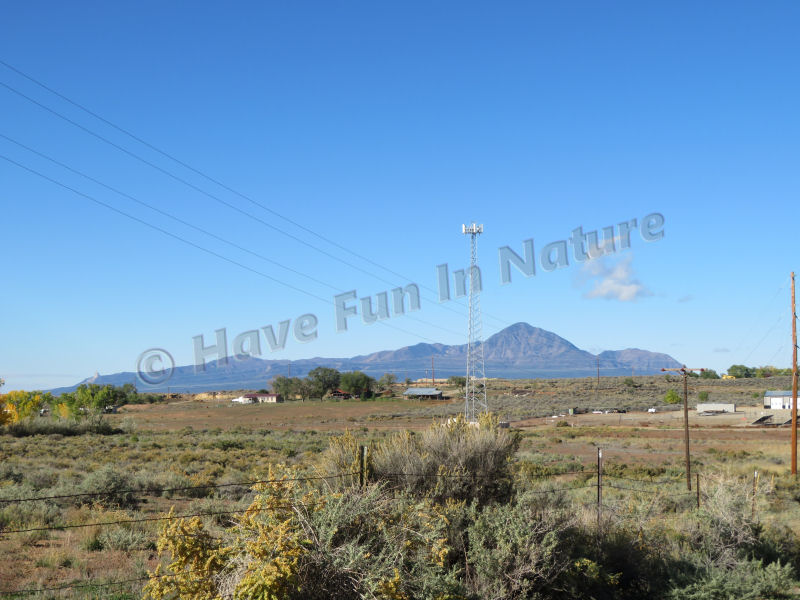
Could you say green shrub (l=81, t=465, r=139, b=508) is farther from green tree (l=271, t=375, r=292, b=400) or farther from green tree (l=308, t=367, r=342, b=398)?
green tree (l=271, t=375, r=292, b=400)

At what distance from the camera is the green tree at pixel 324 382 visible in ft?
442

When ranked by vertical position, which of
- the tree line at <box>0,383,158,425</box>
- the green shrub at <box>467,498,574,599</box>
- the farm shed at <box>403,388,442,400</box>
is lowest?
the farm shed at <box>403,388,442,400</box>

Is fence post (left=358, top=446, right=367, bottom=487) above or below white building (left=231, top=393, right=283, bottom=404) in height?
above

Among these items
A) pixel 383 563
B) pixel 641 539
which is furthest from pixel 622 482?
pixel 383 563

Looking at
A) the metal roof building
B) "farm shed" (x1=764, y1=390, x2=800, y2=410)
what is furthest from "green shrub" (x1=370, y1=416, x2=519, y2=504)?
the metal roof building

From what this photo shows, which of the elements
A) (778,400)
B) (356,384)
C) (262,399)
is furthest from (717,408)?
(262,399)

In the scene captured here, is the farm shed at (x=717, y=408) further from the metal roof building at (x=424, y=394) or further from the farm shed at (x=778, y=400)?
the metal roof building at (x=424, y=394)

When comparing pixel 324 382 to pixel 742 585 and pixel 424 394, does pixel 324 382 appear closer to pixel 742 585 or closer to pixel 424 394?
pixel 424 394

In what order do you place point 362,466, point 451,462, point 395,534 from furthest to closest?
1. point 451,462
2. point 362,466
3. point 395,534

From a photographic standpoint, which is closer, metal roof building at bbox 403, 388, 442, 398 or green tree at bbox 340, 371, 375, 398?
metal roof building at bbox 403, 388, 442, 398

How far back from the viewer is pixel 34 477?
2050cm

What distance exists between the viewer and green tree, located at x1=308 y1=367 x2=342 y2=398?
13462 centimetres

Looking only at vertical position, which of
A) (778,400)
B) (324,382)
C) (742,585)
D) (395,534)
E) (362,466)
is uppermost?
(362,466)

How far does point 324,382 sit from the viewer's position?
135625mm
